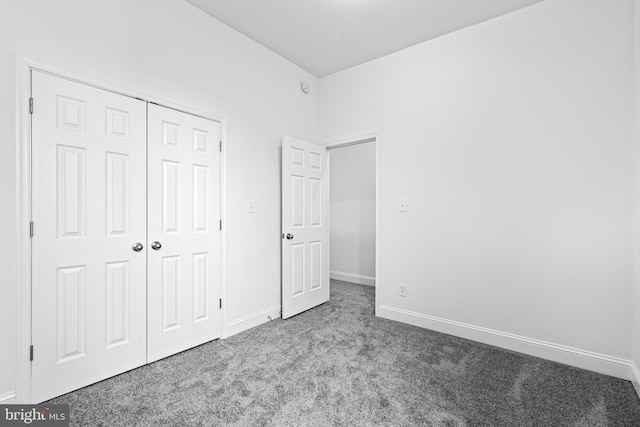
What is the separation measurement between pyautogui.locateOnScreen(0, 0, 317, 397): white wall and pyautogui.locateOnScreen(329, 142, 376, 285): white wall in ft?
4.06

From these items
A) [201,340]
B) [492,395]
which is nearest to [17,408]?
[201,340]

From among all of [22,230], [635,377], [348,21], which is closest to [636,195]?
[635,377]

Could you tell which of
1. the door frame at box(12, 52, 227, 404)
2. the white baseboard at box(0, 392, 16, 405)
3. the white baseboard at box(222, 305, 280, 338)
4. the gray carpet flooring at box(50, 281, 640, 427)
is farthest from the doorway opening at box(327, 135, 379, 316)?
the white baseboard at box(0, 392, 16, 405)

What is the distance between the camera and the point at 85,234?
6.18 ft

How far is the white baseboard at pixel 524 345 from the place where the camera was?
209cm

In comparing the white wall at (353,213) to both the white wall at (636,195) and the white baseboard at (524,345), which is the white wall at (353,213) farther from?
the white wall at (636,195)

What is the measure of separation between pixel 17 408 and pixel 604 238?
3.90 meters

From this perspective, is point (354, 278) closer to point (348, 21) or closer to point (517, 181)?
point (517, 181)

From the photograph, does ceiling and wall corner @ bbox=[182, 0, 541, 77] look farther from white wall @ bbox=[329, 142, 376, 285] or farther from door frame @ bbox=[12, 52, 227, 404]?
white wall @ bbox=[329, 142, 376, 285]

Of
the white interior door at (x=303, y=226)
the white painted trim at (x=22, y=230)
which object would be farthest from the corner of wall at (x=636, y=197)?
the white painted trim at (x=22, y=230)

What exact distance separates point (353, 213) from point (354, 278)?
3.52ft

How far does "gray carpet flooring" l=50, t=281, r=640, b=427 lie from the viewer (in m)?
1.62

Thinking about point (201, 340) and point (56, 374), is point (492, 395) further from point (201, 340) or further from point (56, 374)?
point (56, 374)

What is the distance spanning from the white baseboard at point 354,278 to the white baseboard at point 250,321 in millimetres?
1851
